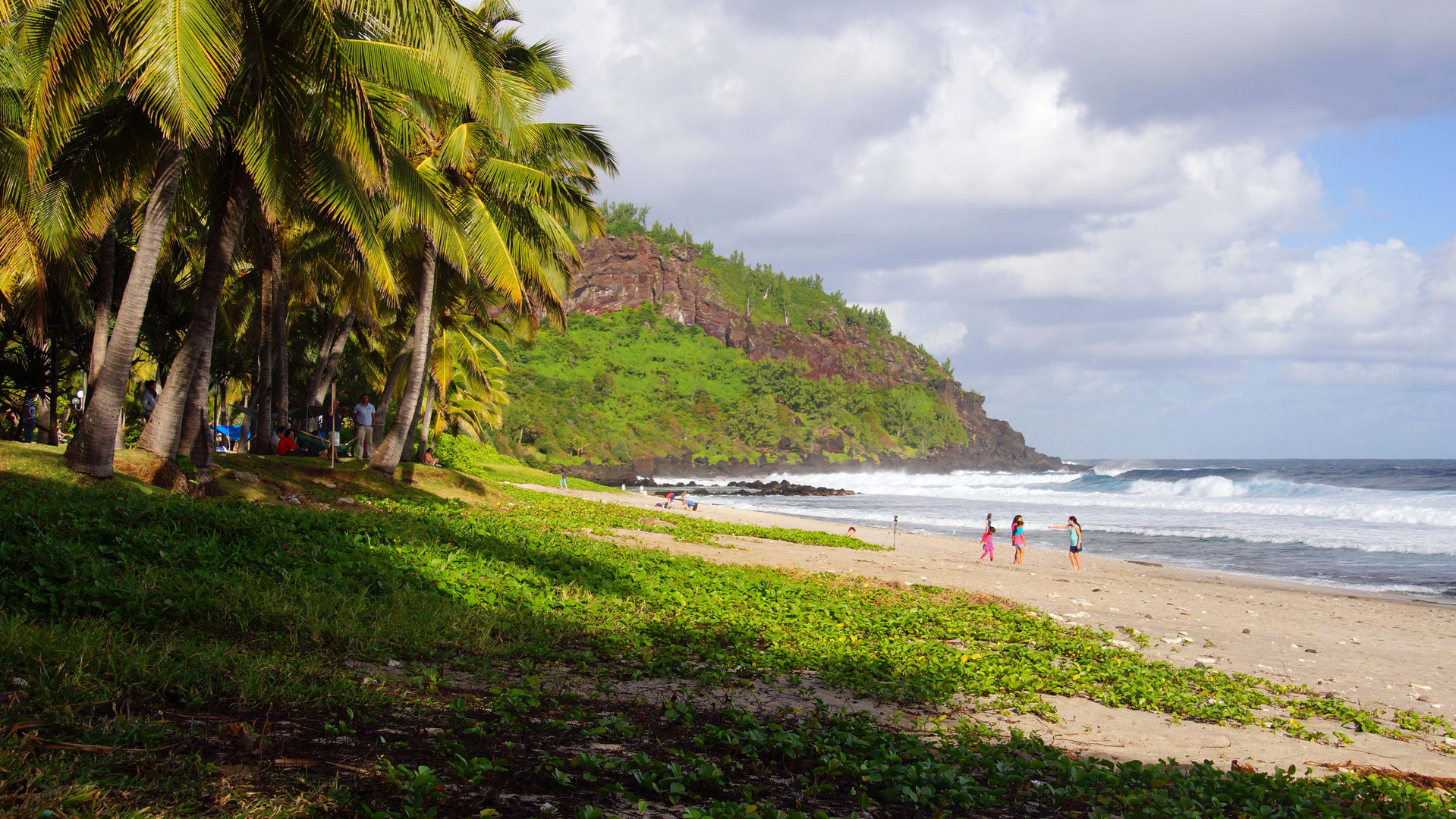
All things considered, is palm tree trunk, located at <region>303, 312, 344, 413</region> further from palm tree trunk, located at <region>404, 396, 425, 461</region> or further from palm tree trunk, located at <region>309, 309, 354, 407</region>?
palm tree trunk, located at <region>404, 396, 425, 461</region>

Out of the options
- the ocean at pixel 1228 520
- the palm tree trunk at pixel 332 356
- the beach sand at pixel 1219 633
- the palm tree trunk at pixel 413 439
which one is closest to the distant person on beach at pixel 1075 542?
the beach sand at pixel 1219 633

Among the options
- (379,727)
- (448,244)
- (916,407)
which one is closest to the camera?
(379,727)

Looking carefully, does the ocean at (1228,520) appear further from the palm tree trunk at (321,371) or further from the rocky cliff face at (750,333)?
the rocky cliff face at (750,333)

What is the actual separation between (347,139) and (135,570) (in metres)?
6.95

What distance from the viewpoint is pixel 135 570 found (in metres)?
7.16

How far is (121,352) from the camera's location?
1116cm

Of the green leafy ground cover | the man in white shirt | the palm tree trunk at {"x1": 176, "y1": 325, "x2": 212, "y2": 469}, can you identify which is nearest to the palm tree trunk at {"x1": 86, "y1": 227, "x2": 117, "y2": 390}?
the palm tree trunk at {"x1": 176, "y1": 325, "x2": 212, "y2": 469}

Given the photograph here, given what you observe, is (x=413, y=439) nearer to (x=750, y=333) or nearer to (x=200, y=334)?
(x=200, y=334)

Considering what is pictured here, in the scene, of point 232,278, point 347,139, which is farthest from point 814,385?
point 347,139

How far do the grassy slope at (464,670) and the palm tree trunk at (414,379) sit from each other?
7632 mm

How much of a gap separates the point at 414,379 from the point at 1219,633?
1657 cm

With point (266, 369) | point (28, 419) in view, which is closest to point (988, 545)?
point (266, 369)

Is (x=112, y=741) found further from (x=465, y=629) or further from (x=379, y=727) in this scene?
(x=465, y=629)

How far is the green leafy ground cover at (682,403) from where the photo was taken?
4075 inches
